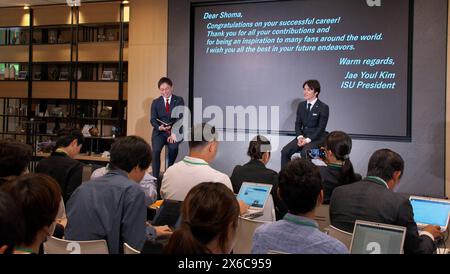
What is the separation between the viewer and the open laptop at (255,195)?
11.8ft

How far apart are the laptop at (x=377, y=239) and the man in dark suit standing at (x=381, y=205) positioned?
1.20 feet

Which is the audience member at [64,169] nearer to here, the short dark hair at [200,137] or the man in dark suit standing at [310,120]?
the short dark hair at [200,137]

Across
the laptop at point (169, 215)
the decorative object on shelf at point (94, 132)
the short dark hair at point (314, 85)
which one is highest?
the short dark hair at point (314, 85)

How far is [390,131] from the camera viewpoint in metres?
6.65

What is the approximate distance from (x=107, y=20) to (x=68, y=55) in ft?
3.81

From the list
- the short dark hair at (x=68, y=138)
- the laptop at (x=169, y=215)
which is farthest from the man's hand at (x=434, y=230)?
the short dark hair at (x=68, y=138)

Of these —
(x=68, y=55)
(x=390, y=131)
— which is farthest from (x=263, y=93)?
(x=68, y=55)

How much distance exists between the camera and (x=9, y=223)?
1.35 metres

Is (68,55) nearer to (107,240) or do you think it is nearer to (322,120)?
(322,120)

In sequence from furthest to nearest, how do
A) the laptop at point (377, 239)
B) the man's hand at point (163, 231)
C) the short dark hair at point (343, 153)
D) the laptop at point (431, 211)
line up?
the short dark hair at point (343, 153), the laptop at point (431, 211), the man's hand at point (163, 231), the laptop at point (377, 239)

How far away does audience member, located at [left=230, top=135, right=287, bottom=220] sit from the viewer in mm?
3961

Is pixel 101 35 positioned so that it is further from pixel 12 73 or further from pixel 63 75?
pixel 12 73

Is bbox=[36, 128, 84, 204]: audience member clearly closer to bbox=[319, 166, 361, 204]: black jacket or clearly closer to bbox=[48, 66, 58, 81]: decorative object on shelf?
bbox=[319, 166, 361, 204]: black jacket

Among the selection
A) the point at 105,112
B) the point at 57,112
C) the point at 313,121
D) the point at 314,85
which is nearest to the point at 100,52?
the point at 105,112
